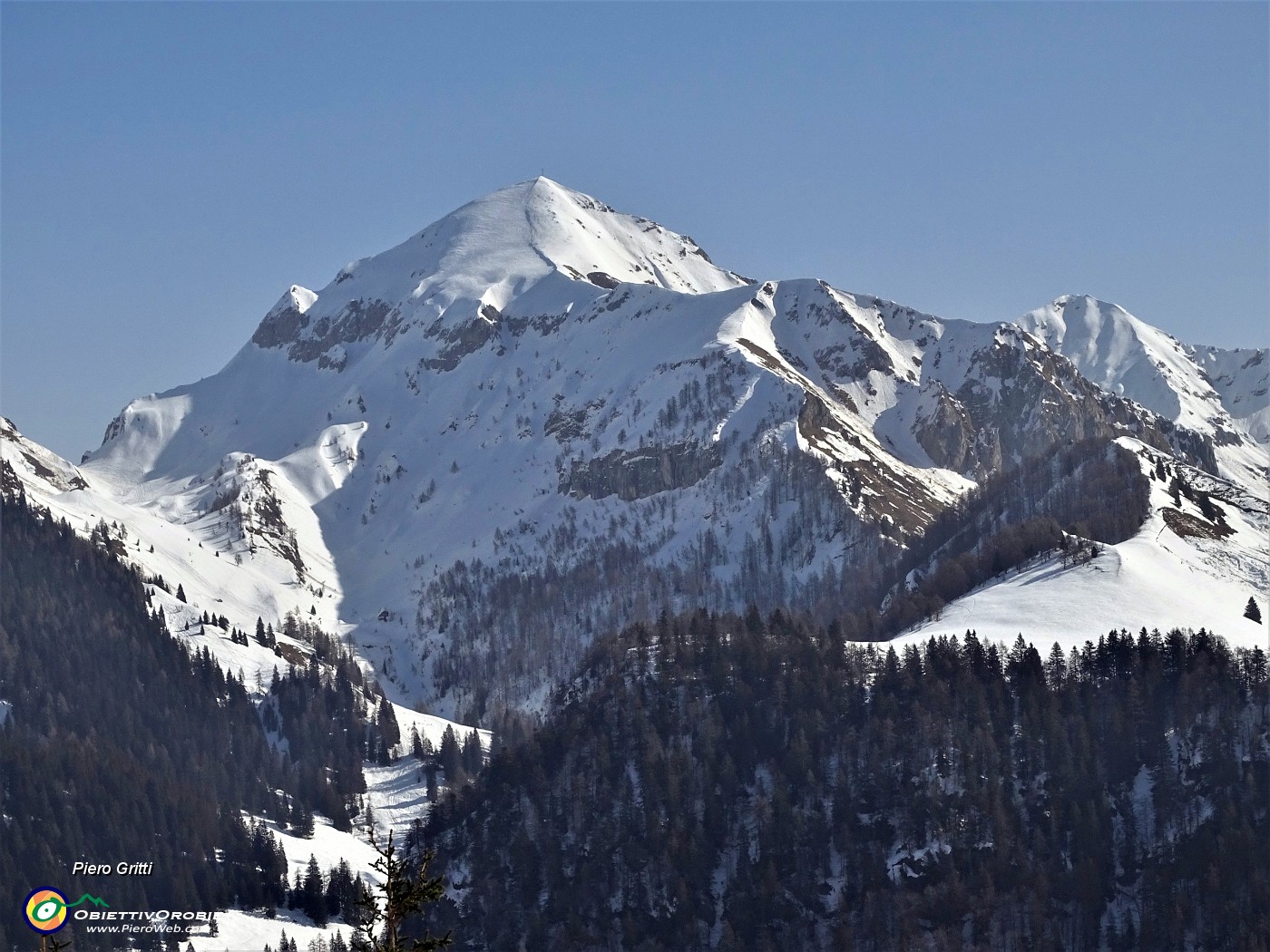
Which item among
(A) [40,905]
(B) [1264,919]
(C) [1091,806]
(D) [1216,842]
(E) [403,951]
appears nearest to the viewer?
(E) [403,951]

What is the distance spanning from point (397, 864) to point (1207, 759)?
158 metres

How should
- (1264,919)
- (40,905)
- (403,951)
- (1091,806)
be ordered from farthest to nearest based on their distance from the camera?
(1091,806) → (1264,919) → (40,905) → (403,951)

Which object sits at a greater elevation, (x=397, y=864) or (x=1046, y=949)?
(x=397, y=864)

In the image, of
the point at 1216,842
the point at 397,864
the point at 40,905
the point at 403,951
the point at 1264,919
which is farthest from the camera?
the point at 1216,842

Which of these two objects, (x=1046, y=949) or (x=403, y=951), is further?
(x=1046, y=949)

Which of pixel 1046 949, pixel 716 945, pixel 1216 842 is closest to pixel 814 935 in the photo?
pixel 716 945

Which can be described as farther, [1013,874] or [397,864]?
[1013,874]

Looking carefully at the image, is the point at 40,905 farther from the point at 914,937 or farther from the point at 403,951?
the point at 914,937

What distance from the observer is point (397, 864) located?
60438 millimetres

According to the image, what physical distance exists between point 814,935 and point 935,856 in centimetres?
1664

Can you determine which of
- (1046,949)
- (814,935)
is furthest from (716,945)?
(1046,949)

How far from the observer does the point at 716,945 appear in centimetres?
19925

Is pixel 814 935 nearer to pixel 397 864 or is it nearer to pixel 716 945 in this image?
pixel 716 945

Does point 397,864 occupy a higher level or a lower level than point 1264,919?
higher
